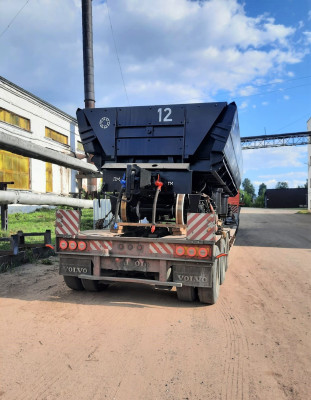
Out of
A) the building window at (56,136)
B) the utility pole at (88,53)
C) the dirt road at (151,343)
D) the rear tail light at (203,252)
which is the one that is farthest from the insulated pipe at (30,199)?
the building window at (56,136)

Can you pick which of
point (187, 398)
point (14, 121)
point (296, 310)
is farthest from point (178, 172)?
point (14, 121)

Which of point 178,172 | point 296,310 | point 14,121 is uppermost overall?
point 14,121

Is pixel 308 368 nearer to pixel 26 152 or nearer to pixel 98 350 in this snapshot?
pixel 98 350

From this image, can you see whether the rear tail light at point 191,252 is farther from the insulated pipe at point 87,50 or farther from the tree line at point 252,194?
the tree line at point 252,194

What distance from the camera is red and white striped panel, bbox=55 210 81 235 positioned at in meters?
5.29

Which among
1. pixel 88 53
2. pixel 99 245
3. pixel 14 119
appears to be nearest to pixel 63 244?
pixel 99 245

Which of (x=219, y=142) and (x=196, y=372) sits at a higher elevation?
(x=219, y=142)

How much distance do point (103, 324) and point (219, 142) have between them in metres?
3.73

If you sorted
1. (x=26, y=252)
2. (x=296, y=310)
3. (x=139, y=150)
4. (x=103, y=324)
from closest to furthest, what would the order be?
1. (x=103, y=324)
2. (x=296, y=310)
3. (x=139, y=150)
4. (x=26, y=252)

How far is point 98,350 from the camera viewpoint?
337cm

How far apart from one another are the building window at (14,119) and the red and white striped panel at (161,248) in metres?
15.7

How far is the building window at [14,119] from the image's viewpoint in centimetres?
1744

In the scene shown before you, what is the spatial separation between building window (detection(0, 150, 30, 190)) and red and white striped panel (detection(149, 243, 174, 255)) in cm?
1535

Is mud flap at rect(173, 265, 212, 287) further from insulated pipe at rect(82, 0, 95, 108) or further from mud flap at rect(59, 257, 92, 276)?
insulated pipe at rect(82, 0, 95, 108)
